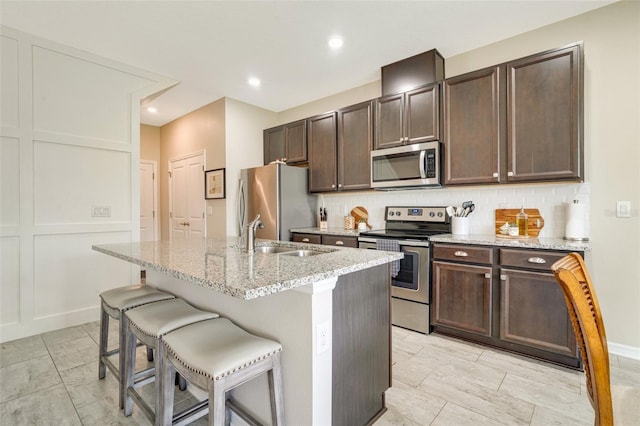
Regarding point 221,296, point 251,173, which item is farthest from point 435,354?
point 251,173

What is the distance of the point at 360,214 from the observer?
Result: 401 centimetres

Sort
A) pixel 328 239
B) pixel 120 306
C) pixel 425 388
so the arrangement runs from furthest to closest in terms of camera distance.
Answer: pixel 328 239 → pixel 425 388 → pixel 120 306

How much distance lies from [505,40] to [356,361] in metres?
3.14

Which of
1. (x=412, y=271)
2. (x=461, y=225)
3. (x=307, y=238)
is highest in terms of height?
(x=461, y=225)

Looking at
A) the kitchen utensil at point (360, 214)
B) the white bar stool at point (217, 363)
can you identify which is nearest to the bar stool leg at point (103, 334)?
the white bar stool at point (217, 363)

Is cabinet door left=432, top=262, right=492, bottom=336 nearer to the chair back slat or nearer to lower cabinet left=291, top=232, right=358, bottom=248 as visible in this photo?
lower cabinet left=291, top=232, right=358, bottom=248

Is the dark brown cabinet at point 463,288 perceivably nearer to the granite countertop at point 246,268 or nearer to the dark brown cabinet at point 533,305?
the dark brown cabinet at point 533,305

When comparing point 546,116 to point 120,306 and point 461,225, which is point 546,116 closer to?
point 461,225

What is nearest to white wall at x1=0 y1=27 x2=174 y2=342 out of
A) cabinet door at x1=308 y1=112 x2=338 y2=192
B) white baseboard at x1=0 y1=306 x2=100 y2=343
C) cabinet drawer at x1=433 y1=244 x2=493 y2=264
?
white baseboard at x1=0 y1=306 x2=100 y2=343

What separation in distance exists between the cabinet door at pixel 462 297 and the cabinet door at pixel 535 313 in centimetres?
12

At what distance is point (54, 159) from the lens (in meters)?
2.98

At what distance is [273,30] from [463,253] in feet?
8.39

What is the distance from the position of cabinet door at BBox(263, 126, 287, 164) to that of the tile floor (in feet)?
9.88

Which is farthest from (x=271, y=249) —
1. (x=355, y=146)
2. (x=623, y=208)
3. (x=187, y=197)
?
(x=187, y=197)
